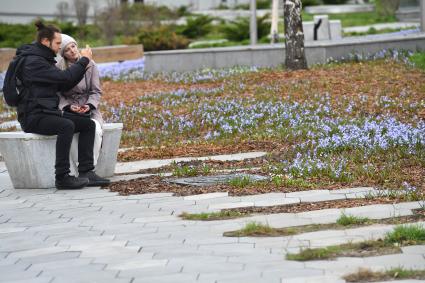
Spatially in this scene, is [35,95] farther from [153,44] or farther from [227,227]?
[153,44]

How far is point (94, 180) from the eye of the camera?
948cm

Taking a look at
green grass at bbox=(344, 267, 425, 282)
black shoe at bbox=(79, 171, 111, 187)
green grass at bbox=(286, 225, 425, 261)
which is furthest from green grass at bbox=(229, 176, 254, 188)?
green grass at bbox=(344, 267, 425, 282)

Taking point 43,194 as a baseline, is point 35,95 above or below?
above

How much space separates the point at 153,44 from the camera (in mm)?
29344

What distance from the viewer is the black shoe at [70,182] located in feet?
30.6

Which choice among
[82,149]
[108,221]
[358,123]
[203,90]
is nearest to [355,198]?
[108,221]

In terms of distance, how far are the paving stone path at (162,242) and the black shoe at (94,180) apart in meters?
0.58

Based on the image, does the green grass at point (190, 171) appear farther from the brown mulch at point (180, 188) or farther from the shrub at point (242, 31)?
the shrub at point (242, 31)

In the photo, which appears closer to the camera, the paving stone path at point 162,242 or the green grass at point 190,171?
the paving stone path at point 162,242

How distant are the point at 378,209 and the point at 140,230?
5.51 ft

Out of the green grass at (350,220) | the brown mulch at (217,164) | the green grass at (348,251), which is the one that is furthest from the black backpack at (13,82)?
the green grass at (348,251)

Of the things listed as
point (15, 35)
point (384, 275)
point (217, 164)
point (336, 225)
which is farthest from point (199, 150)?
point (15, 35)

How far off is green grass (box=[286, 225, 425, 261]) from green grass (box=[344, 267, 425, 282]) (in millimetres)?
484

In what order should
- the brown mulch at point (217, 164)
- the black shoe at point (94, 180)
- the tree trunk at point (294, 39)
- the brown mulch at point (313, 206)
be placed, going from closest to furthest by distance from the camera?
the brown mulch at point (313, 206), the black shoe at point (94, 180), the brown mulch at point (217, 164), the tree trunk at point (294, 39)
